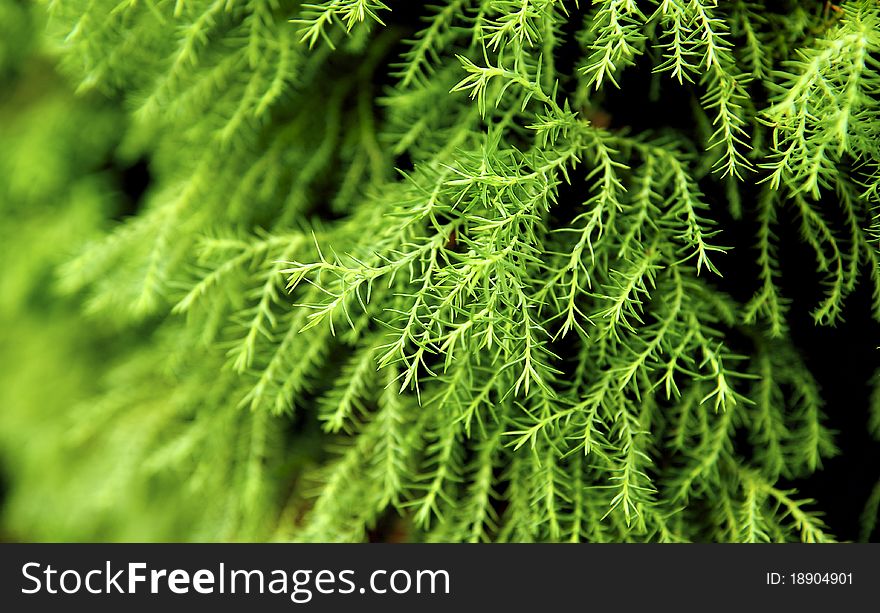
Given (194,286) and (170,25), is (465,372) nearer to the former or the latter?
(194,286)

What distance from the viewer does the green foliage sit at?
1.87ft

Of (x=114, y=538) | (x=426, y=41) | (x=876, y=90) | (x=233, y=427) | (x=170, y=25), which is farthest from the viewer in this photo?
(x=114, y=538)

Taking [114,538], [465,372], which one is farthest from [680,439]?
[114,538]

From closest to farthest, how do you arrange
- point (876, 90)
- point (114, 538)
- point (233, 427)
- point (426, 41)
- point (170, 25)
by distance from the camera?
point (876, 90), point (426, 41), point (170, 25), point (233, 427), point (114, 538)

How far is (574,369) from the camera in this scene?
718 mm

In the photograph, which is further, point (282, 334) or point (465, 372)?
point (282, 334)

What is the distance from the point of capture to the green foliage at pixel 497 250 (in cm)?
57

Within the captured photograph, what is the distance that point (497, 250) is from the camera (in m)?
0.55

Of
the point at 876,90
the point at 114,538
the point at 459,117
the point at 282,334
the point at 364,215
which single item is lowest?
the point at 114,538

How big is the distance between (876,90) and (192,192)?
76cm

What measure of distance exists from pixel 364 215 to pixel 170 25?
1.06 feet

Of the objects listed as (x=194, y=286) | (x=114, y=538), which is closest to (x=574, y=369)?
(x=194, y=286)
